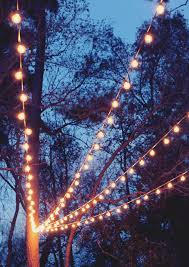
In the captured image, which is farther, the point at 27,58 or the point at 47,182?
the point at 47,182

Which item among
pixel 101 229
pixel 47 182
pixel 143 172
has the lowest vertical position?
pixel 101 229

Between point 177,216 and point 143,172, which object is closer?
point 143,172

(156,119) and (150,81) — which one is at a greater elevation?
(150,81)

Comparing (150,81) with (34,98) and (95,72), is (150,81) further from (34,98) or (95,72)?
(34,98)

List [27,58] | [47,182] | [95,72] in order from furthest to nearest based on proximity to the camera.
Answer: [47,182], [95,72], [27,58]

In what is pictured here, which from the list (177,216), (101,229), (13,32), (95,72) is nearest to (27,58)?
(13,32)

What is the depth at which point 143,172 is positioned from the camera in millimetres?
12422

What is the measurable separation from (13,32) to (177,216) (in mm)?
8352

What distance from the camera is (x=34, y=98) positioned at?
10.1m

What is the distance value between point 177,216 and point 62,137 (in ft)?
14.4

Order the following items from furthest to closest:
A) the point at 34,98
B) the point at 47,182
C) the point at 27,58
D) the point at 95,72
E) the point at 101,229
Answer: the point at 47,182 → the point at 101,229 → the point at 95,72 → the point at 34,98 → the point at 27,58

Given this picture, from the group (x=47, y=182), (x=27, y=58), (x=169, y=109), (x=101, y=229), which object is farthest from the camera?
Result: (x=47, y=182)

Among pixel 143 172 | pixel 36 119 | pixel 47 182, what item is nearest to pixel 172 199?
pixel 143 172

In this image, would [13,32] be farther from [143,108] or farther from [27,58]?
[143,108]
